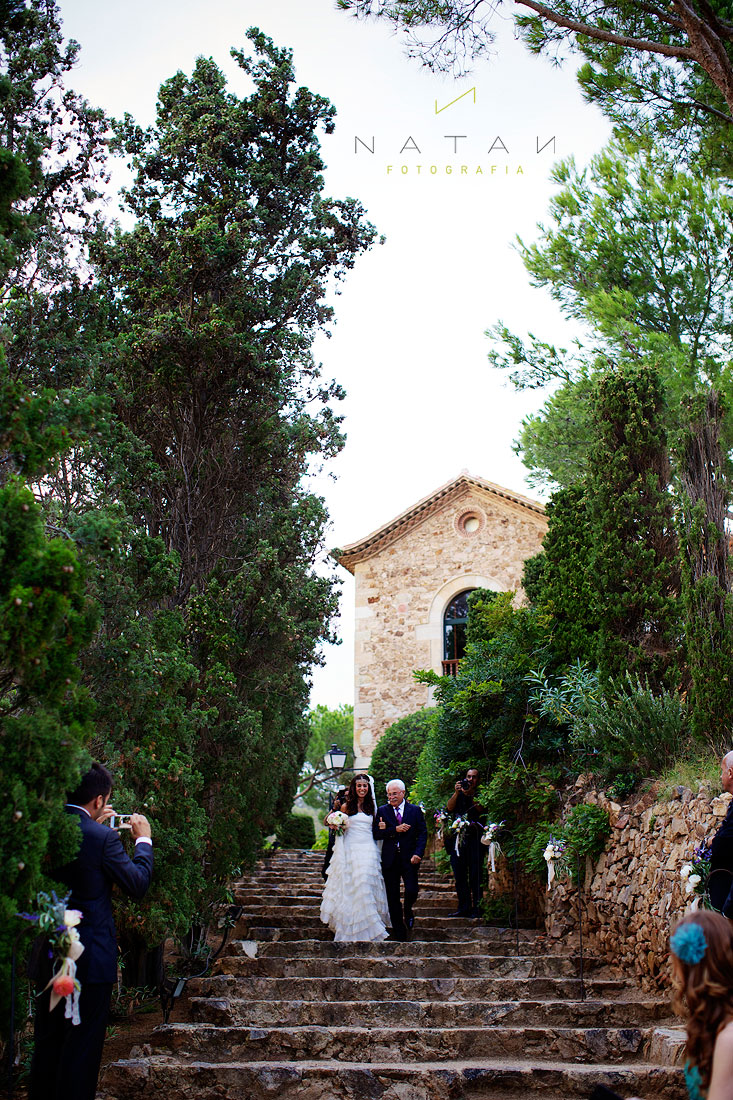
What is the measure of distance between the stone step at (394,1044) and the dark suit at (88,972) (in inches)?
89.0

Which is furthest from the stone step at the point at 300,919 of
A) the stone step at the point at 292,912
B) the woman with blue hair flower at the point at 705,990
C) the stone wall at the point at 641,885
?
the woman with blue hair flower at the point at 705,990

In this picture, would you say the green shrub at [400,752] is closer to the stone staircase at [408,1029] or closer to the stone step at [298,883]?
the stone step at [298,883]

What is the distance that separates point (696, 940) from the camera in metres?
2.40

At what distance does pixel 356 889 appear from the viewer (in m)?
8.50

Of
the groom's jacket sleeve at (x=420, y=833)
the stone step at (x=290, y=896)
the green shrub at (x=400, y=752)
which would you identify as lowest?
the stone step at (x=290, y=896)

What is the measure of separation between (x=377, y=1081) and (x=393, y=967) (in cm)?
205

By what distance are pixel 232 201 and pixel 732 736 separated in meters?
7.05

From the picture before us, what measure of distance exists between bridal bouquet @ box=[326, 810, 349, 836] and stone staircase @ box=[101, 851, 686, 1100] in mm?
1018

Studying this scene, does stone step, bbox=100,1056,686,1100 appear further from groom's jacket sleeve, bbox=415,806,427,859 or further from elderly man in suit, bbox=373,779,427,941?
groom's jacket sleeve, bbox=415,806,427,859

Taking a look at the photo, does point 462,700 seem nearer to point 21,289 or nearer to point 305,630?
point 305,630

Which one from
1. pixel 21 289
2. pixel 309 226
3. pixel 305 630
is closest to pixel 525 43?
pixel 309 226

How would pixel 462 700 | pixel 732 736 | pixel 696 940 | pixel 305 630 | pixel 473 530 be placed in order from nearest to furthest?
1. pixel 696 940
2. pixel 732 736
3. pixel 305 630
4. pixel 462 700
5. pixel 473 530

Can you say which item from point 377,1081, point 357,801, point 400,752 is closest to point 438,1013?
point 377,1081

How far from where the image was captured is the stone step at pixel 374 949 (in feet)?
25.9
